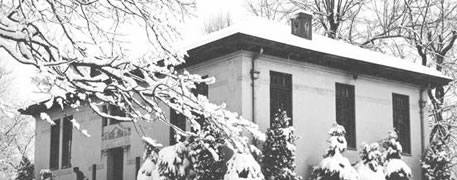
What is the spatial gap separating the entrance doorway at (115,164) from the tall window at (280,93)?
20.4ft

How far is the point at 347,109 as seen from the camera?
20344mm

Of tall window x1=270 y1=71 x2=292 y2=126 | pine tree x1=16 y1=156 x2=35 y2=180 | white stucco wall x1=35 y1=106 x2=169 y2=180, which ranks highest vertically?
tall window x1=270 y1=71 x2=292 y2=126

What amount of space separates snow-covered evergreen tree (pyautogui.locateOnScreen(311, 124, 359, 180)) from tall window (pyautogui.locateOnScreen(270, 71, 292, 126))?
1.37 m

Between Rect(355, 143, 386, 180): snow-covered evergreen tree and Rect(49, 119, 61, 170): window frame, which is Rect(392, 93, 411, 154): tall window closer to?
Rect(355, 143, 386, 180): snow-covered evergreen tree

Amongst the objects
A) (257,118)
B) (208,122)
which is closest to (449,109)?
(257,118)

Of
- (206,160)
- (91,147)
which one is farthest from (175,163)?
(91,147)

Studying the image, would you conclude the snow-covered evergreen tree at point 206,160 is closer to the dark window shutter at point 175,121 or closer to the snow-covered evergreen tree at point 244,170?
the snow-covered evergreen tree at point 244,170

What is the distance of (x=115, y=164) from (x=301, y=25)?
24.5 feet

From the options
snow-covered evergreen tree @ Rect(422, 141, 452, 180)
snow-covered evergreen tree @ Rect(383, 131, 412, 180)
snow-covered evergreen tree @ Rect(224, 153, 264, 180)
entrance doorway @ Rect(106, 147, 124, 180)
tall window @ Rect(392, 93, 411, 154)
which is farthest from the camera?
entrance doorway @ Rect(106, 147, 124, 180)

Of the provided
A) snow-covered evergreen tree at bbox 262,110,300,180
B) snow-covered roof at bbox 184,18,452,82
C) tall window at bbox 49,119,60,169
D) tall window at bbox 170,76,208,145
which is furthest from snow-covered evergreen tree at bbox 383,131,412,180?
tall window at bbox 49,119,60,169

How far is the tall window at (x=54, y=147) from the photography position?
88.0 feet

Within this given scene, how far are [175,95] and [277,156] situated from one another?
10.2m

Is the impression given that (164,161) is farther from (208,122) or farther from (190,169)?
(208,122)

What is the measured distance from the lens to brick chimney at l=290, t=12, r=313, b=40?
66.2 ft
